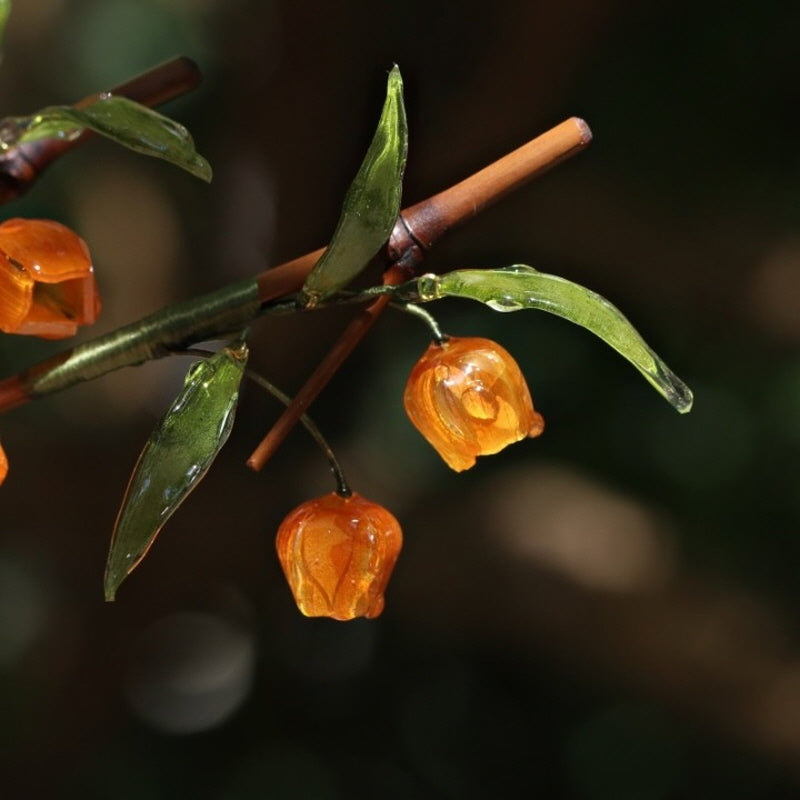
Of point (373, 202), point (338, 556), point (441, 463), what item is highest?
point (373, 202)

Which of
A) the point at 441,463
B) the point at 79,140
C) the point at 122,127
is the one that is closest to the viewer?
the point at 122,127

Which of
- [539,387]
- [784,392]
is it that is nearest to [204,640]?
[539,387]

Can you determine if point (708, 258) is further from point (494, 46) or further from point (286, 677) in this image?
point (286, 677)

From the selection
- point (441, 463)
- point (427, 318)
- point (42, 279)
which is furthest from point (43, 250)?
point (441, 463)

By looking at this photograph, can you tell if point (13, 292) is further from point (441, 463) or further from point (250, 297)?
point (441, 463)

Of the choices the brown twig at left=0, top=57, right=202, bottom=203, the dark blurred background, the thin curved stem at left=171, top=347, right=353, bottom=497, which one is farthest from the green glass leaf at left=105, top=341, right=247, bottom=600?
the dark blurred background

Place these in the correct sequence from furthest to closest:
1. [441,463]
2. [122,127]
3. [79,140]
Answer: [441,463]
[79,140]
[122,127]

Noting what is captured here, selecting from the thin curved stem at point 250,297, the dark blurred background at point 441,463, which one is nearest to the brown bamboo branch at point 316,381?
the thin curved stem at point 250,297

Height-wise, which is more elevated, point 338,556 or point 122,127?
point 122,127
